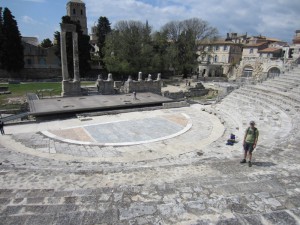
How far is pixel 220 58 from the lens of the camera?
2425 inches

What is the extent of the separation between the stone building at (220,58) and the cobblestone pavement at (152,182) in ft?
148

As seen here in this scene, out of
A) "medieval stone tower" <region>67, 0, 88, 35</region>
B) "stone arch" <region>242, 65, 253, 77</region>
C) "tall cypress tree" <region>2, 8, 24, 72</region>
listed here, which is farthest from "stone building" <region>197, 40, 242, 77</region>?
"medieval stone tower" <region>67, 0, 88, 35</region>

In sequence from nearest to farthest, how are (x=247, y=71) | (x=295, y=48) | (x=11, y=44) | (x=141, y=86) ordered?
(x=141, y=86) < (x=295, y=48) < (x=11, y=44) < (x=247, y=71)

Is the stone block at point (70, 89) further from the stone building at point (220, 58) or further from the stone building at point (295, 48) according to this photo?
the stone building at point (220, 58)

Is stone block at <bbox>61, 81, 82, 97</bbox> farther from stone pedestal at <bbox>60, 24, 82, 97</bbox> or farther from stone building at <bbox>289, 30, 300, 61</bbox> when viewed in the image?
stone building at <bbox>289, 30, 300, 61</bbox>

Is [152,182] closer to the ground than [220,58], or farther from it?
closer to the ground

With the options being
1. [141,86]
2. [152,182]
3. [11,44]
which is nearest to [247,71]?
[141,86]

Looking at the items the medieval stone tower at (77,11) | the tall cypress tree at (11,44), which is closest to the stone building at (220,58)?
the tall cypress tree at (11,44)

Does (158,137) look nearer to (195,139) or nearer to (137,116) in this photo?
(195,139)

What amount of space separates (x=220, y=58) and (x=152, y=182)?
59.7 m

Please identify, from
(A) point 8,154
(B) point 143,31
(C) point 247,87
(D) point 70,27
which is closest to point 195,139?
(A) point 8,154

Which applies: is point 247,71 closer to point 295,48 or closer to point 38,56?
point 295,48

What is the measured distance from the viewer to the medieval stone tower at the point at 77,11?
247 feet

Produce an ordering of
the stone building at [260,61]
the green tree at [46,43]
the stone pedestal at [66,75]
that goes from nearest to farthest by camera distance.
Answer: the stone pedestal at [66,75]
the stone building at [260,61]
the green tree at [46,43]
